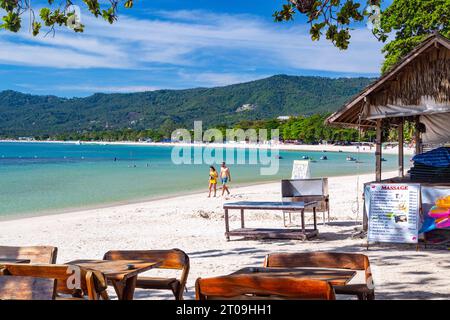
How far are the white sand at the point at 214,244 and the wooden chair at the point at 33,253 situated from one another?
1.86 metres

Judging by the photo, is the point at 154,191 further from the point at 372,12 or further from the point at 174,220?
the point at 372,12

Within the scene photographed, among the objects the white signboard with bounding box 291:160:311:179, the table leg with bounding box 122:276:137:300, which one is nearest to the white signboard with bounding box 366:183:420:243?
the table leg with bounding box 122:276:137:300

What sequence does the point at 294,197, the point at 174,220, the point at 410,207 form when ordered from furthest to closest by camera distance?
the point at 174,220
the point at 294,197
the point at 410,207

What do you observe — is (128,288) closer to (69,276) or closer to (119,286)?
(119,286)

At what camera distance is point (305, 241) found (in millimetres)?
9930

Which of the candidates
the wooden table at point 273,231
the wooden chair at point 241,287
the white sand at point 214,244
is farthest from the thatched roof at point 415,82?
the wooden chair at point 241,287

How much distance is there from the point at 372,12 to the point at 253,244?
4.95m

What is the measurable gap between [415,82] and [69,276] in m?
7.44

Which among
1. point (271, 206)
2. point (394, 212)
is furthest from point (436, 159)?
point (271, 206)

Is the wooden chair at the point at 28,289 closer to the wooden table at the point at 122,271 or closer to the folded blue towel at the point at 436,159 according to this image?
the wooden table at the point at 122,271

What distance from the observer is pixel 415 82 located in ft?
31.0

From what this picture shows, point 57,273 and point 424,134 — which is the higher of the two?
point 424,134
